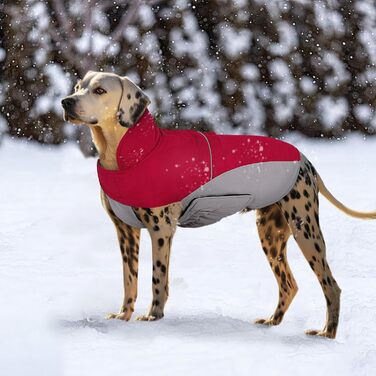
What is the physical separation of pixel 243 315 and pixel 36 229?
3.78 m

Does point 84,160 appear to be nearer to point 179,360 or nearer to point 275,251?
point 275,251

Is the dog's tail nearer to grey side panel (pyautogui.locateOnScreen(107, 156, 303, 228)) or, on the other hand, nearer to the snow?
grey side panel (pyautogui.locateOnScreen(107, 156, 303, 228))

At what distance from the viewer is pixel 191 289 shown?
6.23 m

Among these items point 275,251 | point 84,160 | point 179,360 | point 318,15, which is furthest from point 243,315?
point 318,15

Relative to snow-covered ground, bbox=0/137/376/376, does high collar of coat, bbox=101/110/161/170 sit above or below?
above

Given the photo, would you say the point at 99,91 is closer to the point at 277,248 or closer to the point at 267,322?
the point at 277,248

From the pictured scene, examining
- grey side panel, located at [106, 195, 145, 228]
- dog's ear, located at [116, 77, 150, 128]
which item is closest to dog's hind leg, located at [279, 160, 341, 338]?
grey side panel, located at [106, 195, 145, 228]

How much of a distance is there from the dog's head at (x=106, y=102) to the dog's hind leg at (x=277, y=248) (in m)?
1.06

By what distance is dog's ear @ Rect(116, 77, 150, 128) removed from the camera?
447cm

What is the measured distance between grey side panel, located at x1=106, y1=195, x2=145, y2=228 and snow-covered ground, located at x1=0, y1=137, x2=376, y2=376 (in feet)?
1.78

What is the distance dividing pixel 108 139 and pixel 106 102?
0.70 ft

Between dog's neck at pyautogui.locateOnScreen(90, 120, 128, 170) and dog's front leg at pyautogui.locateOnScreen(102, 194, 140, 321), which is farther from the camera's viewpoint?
dog's front leg at pyautogui.locateOnScreen(102, 194, 140, 321)

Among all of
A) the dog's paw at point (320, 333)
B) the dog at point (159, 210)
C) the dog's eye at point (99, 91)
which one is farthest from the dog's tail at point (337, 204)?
the dog's eye at point (99, 91)

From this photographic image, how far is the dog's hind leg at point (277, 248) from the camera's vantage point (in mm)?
5039
